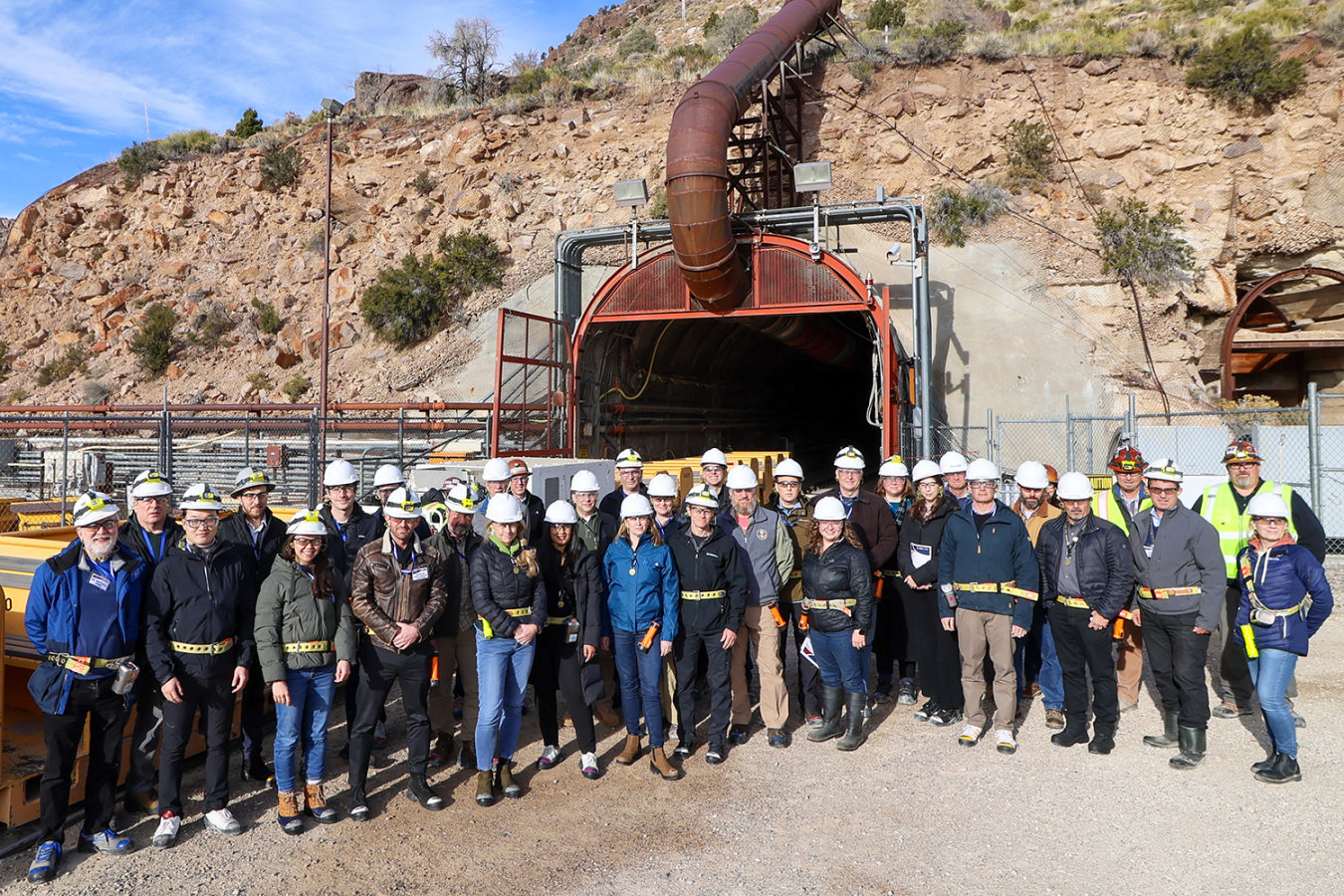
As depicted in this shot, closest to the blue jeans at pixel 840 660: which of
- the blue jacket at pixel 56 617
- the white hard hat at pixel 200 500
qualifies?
the white hard hat at pixel 200 500

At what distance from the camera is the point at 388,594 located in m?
4.66

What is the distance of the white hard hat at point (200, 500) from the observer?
14.8ft

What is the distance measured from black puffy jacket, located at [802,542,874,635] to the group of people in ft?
0.06

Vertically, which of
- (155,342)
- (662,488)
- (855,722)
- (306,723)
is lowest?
(855,722)

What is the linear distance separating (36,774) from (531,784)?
A: 2606 millimetres

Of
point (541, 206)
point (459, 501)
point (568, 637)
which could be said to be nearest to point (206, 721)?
point (459, 501)

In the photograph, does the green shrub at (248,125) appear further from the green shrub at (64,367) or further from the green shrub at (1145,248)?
the green shrub at (1145,248)

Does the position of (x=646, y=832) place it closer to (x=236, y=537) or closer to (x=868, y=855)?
(x=868, y=855)

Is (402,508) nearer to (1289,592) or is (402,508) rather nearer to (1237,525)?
(1289,592)

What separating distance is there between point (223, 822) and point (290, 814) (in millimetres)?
338

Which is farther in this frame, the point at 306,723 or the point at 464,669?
the point at 464,669

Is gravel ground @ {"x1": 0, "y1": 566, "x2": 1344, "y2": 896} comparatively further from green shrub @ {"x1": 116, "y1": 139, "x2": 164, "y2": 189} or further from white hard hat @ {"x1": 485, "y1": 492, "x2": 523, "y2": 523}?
green shrub @ {"x1": 116, "y1": 139, "x2": 164, "y2": 189}

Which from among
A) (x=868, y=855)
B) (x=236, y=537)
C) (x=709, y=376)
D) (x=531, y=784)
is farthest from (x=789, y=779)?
(x=709, y=376)

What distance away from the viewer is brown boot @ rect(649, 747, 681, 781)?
514 cm
